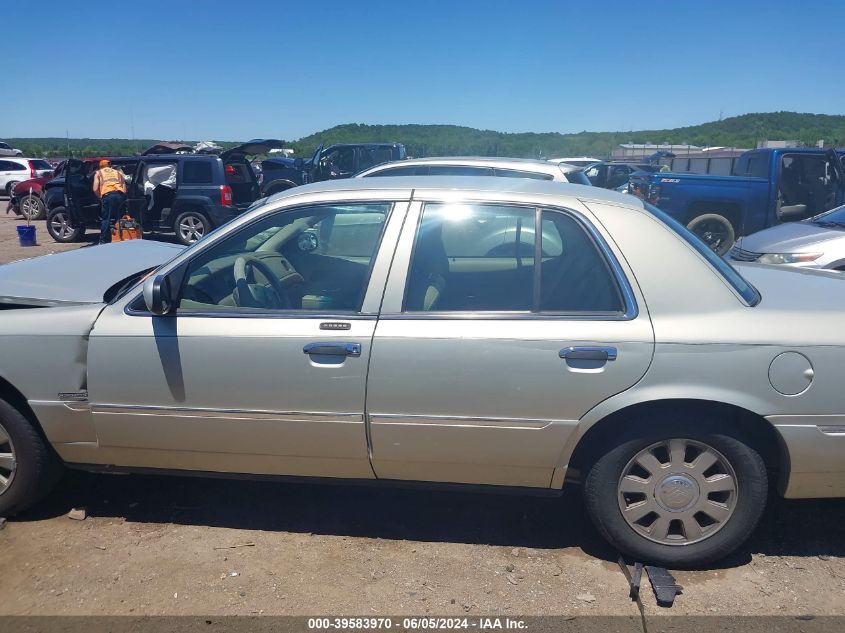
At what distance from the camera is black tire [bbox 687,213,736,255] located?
11.8 m

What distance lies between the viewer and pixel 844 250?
741 centimetres

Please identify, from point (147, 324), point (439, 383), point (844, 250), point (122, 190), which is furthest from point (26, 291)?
point (122, 190)

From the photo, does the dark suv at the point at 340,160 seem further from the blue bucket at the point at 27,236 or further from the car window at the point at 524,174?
the car window at the point at 524,174

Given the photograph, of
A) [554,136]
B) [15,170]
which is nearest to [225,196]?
[15,170]

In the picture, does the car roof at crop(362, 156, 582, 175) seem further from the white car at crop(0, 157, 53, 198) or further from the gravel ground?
the white car at crop(0, 157, 53, 198)

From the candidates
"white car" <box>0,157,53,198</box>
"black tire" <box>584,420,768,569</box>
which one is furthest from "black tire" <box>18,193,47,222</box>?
"black tire" <box>584,420,768,569</box>

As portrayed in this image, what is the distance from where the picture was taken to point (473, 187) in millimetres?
3471

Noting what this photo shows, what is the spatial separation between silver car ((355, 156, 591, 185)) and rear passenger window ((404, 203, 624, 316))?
4577mm

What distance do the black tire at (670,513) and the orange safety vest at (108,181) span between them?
11723 millimetres

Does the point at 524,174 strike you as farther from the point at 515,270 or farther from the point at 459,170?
the point at 515,270

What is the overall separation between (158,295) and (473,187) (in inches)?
60.0

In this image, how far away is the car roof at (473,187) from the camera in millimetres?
3412

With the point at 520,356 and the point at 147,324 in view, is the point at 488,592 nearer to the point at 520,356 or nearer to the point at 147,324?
the point at 520,356

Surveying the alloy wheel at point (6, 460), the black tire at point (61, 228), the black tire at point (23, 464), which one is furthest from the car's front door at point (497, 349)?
the black tire at point (61, 228)
